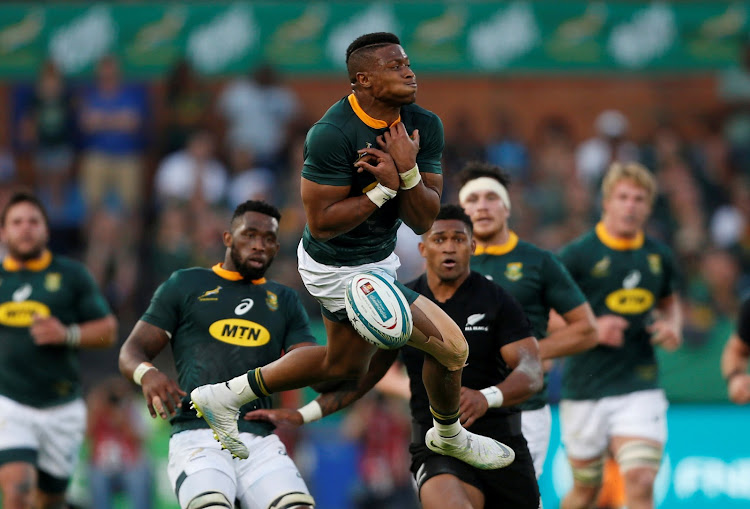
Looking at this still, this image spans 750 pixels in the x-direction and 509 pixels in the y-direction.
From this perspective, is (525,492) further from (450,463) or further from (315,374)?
(315,374)

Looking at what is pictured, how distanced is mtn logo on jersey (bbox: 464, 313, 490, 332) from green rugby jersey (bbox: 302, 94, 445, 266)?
0.89m

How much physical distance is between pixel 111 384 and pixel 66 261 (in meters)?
4.09

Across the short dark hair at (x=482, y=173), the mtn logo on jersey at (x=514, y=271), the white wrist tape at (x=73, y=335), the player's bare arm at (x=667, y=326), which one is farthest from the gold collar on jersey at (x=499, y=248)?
the white wrist tape at (x=73, y=335)

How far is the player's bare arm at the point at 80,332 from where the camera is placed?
958 centimetres

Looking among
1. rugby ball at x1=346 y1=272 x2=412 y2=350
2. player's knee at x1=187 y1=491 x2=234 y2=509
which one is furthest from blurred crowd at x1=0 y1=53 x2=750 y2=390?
rugby ball at x1=346 y1=272 x2=412 y2=350

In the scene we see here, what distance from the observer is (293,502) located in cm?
734

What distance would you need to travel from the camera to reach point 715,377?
1362 centimetres

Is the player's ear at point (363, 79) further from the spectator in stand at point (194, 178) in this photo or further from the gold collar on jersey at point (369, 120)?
the spectator in stand at point (194, 178)

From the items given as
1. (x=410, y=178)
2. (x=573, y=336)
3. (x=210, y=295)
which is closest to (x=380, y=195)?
(x=410, y=178)

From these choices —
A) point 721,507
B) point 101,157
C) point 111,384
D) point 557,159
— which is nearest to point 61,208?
point 101,157

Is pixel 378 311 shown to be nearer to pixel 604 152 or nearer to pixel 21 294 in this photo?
pixel 21 294

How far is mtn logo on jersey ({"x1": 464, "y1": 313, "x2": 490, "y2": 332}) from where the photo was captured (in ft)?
25.1

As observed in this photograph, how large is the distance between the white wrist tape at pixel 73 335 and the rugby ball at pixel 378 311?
→ 3.81m

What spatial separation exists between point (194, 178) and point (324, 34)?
288 cm
